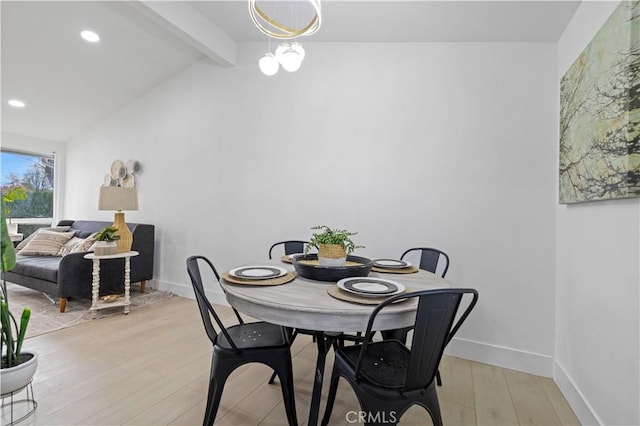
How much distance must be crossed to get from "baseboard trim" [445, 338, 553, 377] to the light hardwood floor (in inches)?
2.2

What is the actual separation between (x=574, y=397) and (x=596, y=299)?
644 millimetres

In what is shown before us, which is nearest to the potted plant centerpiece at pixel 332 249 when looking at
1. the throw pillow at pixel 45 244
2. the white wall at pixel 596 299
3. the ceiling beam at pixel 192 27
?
the white wall at pixel 596 299

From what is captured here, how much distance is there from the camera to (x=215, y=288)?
360 cm

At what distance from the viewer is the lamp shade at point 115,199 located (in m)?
3.28

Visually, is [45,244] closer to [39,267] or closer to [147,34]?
[39,267]

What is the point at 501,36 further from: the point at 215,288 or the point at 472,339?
the point at 215,288

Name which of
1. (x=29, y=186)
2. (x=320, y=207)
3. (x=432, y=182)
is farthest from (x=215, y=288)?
(x=29, y=186)

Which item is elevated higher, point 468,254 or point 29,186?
point 29,186

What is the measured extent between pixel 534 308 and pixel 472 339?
0.50m

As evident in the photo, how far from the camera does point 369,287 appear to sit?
140 centimetres

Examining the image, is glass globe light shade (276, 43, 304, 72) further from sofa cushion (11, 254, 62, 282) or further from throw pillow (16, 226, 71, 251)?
throw pillow (16, 226, 71, 251)

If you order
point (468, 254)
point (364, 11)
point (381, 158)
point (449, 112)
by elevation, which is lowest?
point (468, 254)

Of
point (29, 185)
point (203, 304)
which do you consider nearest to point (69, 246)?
point (29, 185)

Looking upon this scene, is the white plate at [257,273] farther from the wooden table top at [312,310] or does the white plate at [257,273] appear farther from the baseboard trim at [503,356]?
the baseboard trim at [503,356]
